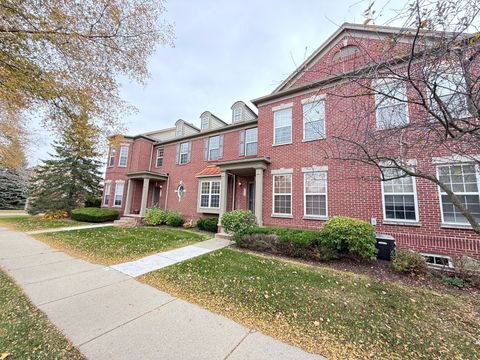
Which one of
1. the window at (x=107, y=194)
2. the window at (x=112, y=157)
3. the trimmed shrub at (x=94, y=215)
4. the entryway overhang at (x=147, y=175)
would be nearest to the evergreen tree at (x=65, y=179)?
the window at (x=112, y=157)

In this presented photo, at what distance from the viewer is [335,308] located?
3.70 m

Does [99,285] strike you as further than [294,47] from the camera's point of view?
Yes

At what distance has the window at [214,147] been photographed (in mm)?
14367

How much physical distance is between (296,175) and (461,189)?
5.61m

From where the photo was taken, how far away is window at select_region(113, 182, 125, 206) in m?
17.7

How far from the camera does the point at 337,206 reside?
28.0 feet

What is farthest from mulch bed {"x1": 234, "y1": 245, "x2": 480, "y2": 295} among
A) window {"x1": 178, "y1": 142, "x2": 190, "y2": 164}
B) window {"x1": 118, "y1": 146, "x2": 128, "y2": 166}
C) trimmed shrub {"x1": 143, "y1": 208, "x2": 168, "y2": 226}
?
window {"x1": 118, "y1": 146, "x2": 128, "y2": 166}

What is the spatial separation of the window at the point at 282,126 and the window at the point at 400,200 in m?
4.79

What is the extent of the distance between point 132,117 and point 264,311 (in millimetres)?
7601

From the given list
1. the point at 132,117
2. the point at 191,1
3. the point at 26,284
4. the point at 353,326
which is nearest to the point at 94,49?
the point at 132,117

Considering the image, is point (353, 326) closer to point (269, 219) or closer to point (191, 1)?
point (269, 219)

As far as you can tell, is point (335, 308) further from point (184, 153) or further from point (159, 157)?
point (159, 157)

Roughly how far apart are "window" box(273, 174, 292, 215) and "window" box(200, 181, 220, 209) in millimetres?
4385

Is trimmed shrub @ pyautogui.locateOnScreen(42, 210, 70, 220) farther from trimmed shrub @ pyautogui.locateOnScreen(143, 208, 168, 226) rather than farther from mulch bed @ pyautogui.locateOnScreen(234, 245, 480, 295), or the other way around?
mulch bed @ pyautogui.locateOnScreen(234, 245, 480, 295)
